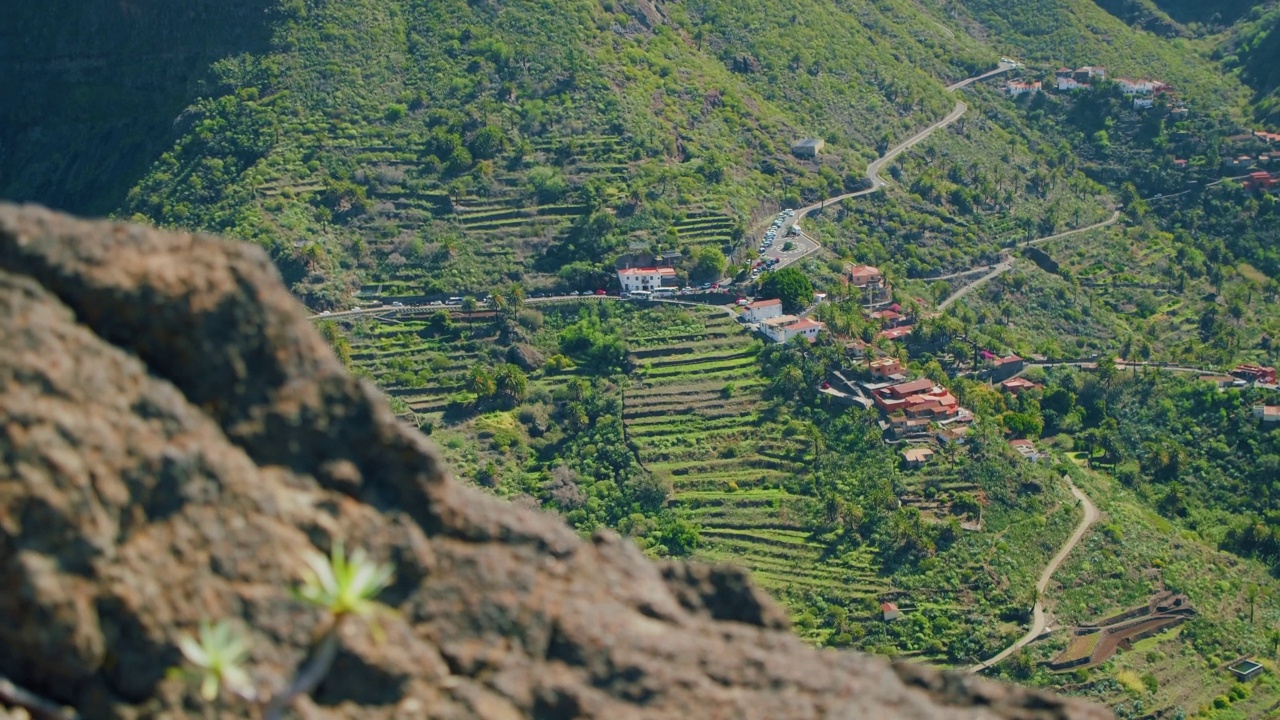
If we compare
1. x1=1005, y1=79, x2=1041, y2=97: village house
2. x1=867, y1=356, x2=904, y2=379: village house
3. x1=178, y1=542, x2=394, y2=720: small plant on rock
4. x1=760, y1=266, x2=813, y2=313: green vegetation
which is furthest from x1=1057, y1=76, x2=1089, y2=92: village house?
x1=178, y1=542, x2=394, y2=720: small plant on rock

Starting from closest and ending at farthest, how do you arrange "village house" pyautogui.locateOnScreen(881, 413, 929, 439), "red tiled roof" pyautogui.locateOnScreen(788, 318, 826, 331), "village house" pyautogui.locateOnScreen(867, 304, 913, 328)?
"village house" pyautogui.locateOnScreen(881, 413, 929, 439) → "red tiled roof" pyautogui.locateOnScreen(788, 318, 826, 331) → "village house" pyautogui.locateOnScreen(867, 304, 913, 328)

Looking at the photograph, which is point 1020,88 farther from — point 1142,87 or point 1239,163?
point 1239,163

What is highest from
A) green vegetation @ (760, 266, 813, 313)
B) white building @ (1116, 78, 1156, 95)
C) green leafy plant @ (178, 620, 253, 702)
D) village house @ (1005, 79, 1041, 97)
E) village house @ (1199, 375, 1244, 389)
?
white building @ (1116, 78, 1156, 95)

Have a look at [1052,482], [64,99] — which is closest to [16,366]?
[1052,482]

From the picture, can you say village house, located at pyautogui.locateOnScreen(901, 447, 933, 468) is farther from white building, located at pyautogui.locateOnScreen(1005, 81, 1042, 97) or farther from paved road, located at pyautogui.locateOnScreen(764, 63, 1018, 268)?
white building, located at pyautogui.locateOnScreen(1005, 81, 1042, 97)

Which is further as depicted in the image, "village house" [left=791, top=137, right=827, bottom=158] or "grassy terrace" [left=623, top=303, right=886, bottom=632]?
"village house" [left=791, top=137, right=827, bottom=158]

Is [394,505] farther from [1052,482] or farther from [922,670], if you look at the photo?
[1052,482]

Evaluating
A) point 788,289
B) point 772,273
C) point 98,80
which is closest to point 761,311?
point 788,289
